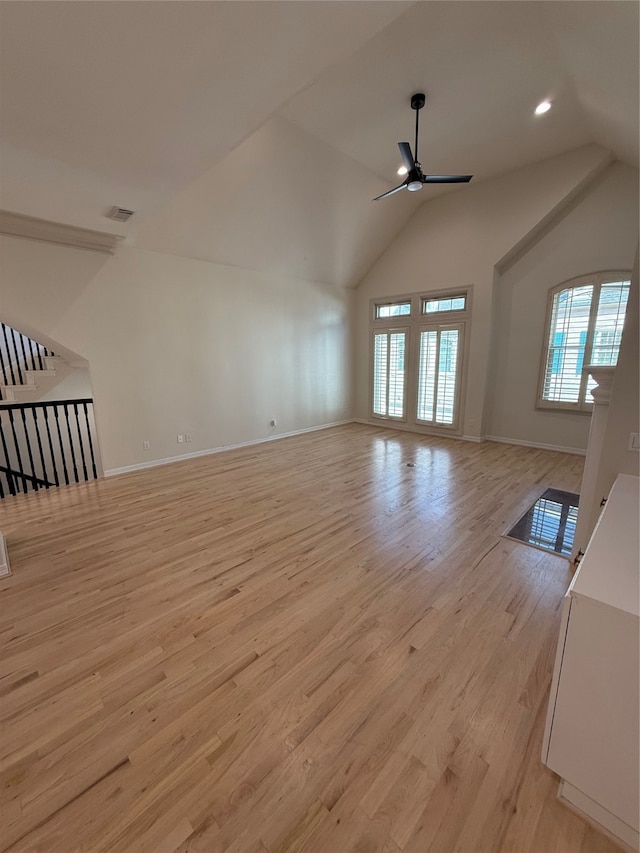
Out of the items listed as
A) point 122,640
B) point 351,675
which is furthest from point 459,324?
point 122,640

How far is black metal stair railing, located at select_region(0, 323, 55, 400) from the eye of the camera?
17.6 ft

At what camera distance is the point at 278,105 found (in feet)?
7.07

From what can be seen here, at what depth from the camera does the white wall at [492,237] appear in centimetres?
468

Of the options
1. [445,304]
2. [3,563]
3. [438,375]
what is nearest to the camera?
[3,563]

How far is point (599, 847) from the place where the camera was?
1.07m

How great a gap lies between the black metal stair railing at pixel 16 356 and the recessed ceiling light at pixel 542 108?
24.4 ft

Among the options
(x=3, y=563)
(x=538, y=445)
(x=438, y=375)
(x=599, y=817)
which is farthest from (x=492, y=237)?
(x=3, y=563)

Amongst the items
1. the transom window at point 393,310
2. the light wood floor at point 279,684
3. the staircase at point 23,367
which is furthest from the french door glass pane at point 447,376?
the staircase at point 23,367

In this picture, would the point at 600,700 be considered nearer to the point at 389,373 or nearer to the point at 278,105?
the point at 278,105

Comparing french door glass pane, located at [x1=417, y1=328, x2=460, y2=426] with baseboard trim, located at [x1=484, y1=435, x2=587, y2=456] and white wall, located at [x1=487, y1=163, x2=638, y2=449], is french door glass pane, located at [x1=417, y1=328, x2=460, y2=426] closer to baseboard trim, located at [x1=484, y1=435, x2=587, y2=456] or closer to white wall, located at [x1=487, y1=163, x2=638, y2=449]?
white wall, located at [x1=487, y1=163, x2=638, y2=449]

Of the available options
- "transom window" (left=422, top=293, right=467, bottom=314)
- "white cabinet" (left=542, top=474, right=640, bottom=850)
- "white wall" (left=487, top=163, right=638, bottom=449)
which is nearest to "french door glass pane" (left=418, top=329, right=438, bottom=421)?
"transom window" (left=422, top=293, right=467, bottom=314)

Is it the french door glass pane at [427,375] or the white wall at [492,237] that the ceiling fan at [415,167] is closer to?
the white wall at [492,237]

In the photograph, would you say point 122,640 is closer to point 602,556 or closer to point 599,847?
point 599,847

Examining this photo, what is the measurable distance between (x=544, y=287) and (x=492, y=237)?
3.82 ft
